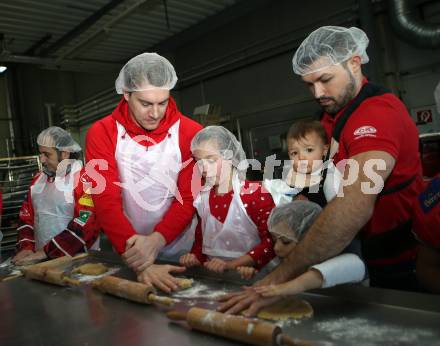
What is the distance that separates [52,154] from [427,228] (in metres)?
2.25

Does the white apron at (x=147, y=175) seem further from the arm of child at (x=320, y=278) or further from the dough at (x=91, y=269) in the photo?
the arm of child at (x=320, y=278)

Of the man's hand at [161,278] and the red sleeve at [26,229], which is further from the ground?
the red sleeve at [26,229]

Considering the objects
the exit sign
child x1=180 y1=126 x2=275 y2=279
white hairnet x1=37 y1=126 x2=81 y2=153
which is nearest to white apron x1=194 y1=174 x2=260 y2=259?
child x1=180 y1=126 x2=275 y2=279

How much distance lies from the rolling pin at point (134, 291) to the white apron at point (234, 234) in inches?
23.0

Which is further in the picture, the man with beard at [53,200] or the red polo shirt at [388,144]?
the man with beard at [53,200]

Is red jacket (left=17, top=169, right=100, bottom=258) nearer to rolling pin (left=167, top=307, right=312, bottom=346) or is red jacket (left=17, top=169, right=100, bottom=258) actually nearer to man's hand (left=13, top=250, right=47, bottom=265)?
man's hand (left=13, top=250, right=47, bottom=265)

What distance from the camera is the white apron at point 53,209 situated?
2561mm

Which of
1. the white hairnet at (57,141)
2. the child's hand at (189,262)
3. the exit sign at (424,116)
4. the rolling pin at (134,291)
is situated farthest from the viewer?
the exit sign at (424,116)

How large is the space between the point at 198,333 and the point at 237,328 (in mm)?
135

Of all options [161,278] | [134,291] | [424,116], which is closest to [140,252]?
[161,278]

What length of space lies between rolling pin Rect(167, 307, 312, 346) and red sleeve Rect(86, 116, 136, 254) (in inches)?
25.5

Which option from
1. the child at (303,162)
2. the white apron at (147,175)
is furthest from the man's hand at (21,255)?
the child at (303,162)

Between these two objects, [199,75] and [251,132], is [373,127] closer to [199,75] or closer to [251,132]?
[251,132]

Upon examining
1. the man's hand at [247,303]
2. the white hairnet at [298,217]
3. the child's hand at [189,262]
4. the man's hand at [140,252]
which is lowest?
the man's hand at [247,303]
